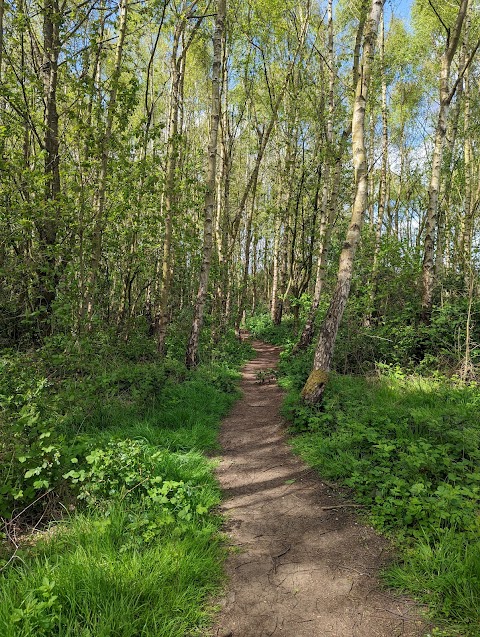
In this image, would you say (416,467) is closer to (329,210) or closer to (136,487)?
(136,487)

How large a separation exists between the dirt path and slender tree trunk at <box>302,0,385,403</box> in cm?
155

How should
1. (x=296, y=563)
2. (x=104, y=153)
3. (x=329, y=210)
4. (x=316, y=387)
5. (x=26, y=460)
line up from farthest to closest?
(x=329, y=210) < (x=104, y=153) < (x=316, y=387) < (x=26, y=460) < (x=296, y=563)

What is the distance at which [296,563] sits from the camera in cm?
293

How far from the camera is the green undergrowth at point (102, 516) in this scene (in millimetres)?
2193

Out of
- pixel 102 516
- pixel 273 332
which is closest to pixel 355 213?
pixel 102 516

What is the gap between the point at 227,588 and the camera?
2.65 meters

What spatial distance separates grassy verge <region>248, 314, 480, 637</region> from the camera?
2477 millimetres

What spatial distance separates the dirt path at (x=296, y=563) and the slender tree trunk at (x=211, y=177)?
13.6ft

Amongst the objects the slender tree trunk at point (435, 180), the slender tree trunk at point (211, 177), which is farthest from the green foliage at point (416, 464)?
the slender tree trunk at point (211, 177)

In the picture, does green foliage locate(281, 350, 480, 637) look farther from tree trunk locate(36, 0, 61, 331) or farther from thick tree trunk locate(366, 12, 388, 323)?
tree trunk locate(36, 0, 61, 331)

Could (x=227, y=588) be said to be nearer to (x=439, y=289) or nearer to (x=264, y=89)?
(x=439, y=289)

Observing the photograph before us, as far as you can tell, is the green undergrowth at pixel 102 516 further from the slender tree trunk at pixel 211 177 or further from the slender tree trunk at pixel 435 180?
the slender tree trunk at pixel 435 180

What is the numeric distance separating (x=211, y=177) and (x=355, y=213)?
3.99 meters

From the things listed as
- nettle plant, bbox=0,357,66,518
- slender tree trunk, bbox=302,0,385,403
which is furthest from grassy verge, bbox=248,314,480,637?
nettle plant, bbox=0,357,66,518
